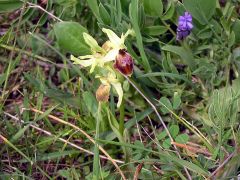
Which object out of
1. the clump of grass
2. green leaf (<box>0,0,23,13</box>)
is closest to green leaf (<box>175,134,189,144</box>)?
the clump of grass

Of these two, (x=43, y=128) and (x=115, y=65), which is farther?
(x=43, y=128)

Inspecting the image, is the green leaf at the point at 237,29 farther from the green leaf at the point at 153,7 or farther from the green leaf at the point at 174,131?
the green leaf at the point at 174,131

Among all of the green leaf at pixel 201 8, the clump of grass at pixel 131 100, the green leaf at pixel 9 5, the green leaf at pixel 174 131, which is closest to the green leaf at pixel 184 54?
the clump of grass at pixel 131 100

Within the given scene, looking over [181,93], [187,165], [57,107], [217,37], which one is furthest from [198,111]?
[57,107]

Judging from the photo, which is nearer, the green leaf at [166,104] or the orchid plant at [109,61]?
the orchid plant at [109,61]

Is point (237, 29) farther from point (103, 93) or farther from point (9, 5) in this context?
point (9, 5)

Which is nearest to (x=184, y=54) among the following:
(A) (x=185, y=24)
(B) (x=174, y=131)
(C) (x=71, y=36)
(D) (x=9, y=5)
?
(A) (x=185, y=24)

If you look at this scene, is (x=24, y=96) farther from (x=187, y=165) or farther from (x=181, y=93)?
(x=187, y=165)
